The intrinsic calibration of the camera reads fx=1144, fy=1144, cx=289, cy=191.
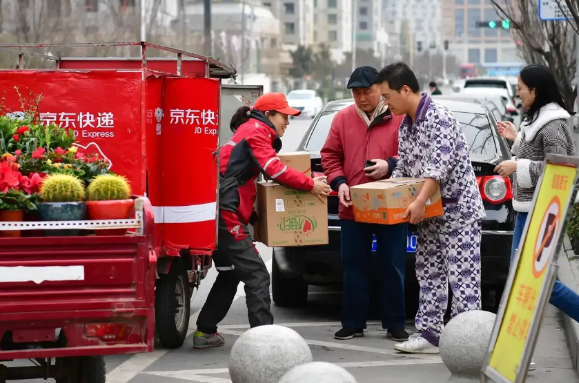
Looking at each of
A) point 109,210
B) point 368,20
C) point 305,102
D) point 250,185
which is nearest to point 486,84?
point 305,102

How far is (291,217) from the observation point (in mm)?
7852

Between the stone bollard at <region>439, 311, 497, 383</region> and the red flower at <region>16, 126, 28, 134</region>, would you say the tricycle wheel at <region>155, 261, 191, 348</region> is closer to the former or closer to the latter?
the red flower at <region>16, 126, 28, 134</region>

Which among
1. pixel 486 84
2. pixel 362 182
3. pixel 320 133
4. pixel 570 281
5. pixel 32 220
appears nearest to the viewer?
pixel 32 220

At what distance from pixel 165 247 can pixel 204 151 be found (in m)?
0.69

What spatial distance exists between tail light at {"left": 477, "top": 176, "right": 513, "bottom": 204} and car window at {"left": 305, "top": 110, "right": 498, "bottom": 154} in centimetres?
48

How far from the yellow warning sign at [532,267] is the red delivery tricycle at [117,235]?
170cm

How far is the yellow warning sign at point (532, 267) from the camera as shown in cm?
510

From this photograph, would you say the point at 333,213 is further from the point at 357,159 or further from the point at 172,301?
the point at 172,301

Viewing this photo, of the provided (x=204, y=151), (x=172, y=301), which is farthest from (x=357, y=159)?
(x=172, y=301)

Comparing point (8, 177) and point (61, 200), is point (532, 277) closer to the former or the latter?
point (61, 200)

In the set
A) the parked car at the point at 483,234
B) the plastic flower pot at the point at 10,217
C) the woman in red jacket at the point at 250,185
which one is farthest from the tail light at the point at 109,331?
the parked car at the point at 483,234

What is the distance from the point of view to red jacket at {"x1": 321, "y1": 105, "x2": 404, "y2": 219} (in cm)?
801

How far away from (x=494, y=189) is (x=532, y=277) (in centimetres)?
321

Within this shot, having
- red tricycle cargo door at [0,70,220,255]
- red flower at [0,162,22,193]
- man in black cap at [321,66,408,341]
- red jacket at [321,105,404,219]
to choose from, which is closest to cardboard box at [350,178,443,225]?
man in black cap at [321,66,408,341]
